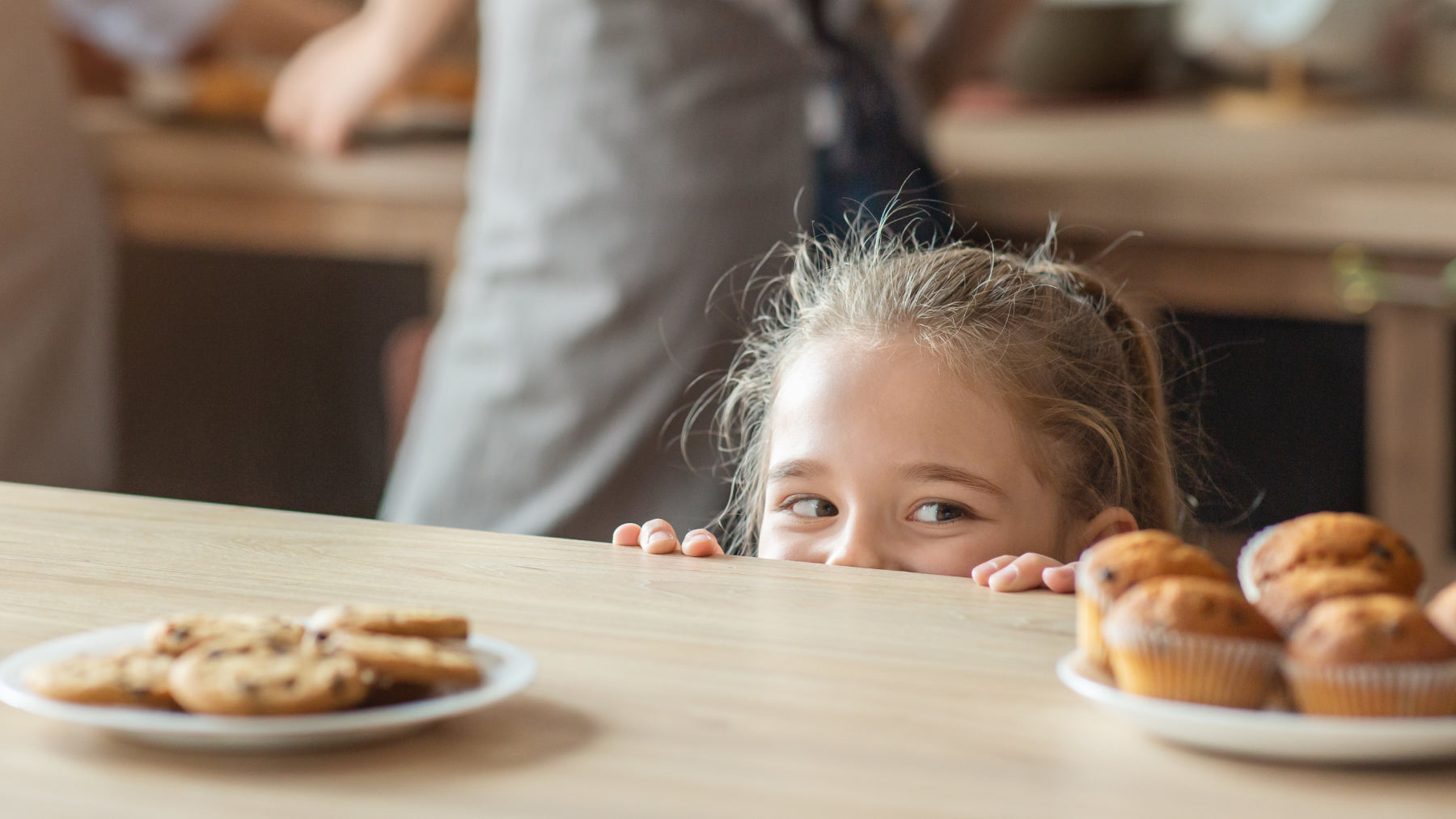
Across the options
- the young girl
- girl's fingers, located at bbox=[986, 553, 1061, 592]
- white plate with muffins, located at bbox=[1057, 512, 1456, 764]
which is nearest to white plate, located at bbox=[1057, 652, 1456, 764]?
white plate with muffins, located at bbox=[1057, 512, 1456, 764]

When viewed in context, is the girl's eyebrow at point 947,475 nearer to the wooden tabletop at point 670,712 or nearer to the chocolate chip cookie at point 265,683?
the wooden tabletop at point 670,712

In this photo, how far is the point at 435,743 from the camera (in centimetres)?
49

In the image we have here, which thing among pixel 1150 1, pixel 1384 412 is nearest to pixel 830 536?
pixel 1384 412

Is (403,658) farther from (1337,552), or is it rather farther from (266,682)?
(1337,552)

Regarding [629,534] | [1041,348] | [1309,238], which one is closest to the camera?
[629,534]

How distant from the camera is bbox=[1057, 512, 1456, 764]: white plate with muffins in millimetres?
454

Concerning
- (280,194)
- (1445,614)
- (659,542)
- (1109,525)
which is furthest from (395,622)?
(280,194)

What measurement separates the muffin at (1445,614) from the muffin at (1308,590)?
17 millimetres

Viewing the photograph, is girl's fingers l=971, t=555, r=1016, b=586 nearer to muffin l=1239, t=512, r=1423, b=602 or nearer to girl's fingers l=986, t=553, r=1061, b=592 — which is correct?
girl's fingers l=986, t=553, r=1061, b=592

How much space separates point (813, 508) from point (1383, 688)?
2.10ft

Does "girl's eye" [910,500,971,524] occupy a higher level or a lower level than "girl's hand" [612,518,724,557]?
higher

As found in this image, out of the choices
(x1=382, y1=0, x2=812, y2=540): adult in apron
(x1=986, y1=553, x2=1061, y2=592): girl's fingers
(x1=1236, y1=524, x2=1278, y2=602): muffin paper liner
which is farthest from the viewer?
(x1=382, y1=0, x2=812, y2=540): adult in apron

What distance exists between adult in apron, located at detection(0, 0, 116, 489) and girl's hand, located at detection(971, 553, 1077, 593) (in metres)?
1.74

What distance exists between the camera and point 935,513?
105cm
